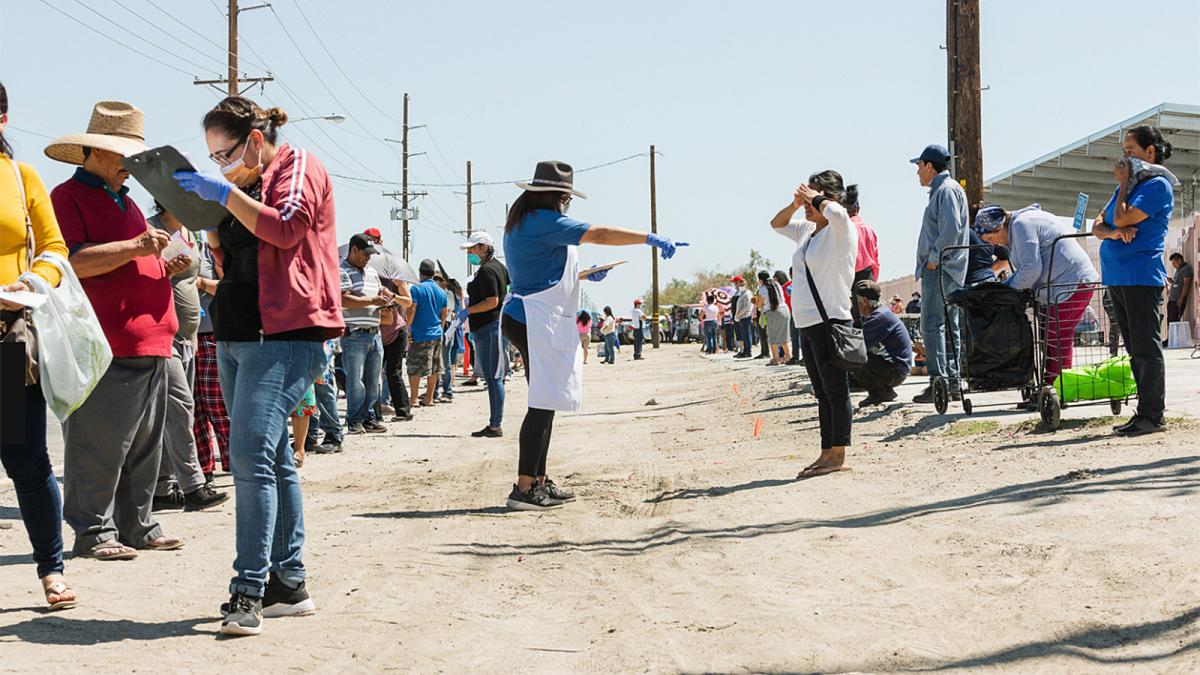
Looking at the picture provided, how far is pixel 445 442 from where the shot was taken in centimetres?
1184

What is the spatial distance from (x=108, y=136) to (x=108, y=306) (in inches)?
31.5

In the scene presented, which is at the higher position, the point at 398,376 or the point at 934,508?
the point at 398,376

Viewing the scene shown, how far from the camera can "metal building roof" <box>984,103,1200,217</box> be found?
23.9 meters

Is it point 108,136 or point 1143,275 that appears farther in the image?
point 1143,275

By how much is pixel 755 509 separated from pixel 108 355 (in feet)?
11.4

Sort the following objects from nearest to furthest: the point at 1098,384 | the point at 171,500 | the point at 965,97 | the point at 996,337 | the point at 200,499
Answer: the point at 200,499, the point at 171,500, the point at 1098,384, the point at 996,337, the point at 965,97

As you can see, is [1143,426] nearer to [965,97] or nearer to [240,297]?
[965,97]

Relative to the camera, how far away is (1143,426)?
26.1 feet

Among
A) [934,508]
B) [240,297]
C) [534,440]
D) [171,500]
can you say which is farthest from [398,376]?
[240,297]

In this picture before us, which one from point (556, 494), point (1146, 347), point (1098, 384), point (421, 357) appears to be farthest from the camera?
point (421, 357)

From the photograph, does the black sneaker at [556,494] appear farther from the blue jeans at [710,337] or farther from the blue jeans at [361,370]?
the blue jeans at [710,337]

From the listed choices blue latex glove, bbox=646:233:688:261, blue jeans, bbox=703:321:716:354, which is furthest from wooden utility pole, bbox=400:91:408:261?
blue latex glove, bbox=646:233:688:261

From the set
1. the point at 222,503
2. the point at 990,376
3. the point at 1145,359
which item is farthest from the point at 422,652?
the point at 990,376

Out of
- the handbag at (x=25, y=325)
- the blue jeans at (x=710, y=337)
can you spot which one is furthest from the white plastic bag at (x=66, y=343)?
the blue jeans at (x=710, y=337)
